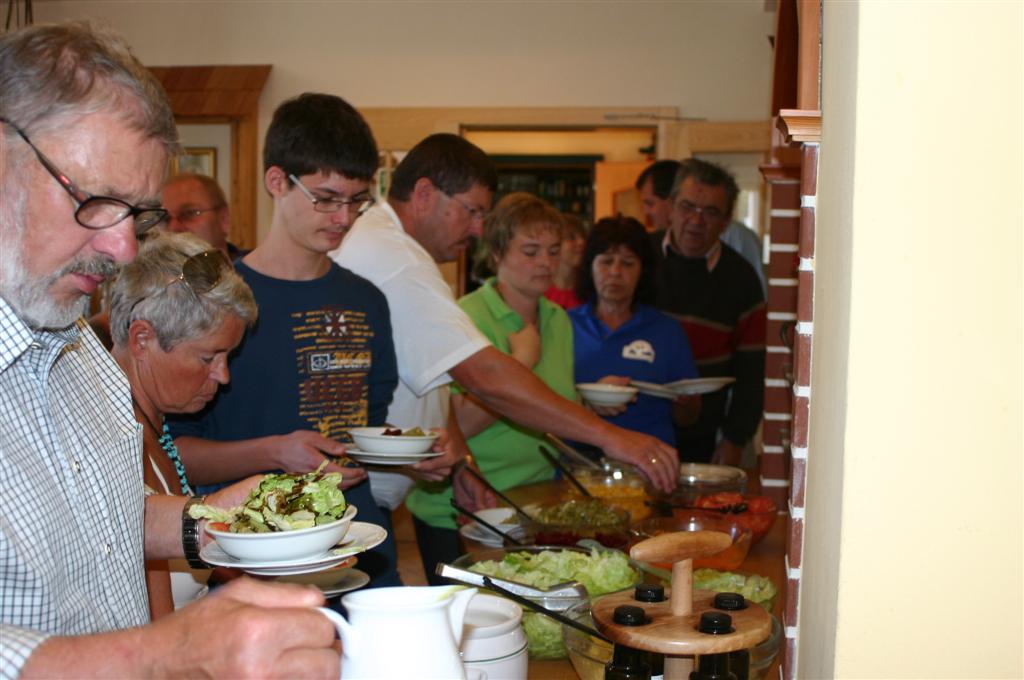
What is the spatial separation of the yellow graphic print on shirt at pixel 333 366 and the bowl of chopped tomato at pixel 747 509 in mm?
862

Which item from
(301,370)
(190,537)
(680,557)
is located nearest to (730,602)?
(680,557)

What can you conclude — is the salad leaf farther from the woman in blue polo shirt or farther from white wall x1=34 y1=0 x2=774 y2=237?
white wall x1=34 y1=0 x2=774 y2=237

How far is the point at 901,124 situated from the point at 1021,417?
305mm

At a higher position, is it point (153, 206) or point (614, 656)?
point (153, 206)

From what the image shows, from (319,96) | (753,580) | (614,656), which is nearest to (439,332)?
(319,96)

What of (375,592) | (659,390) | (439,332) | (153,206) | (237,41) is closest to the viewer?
(375,592)

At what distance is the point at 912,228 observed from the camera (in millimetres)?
1022

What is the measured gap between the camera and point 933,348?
3.36 feet

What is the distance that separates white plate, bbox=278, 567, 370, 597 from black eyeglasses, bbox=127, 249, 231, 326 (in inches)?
22.3

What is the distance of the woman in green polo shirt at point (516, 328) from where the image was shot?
10.6ft

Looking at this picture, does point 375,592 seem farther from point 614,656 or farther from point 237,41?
point 237,41

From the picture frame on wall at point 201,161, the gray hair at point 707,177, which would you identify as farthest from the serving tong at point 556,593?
the picture frame on wall at point 201,161

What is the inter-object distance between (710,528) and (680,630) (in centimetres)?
106

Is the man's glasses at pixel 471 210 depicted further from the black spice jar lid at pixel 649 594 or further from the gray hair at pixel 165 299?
the black spice jar lid at pixel 649 594
